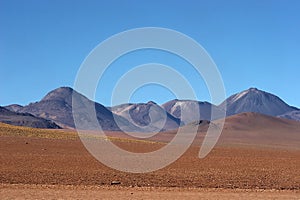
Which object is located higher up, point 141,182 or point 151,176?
point 151,176

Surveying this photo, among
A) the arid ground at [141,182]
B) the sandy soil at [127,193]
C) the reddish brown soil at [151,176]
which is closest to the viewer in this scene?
the sandy soil at [127,193]

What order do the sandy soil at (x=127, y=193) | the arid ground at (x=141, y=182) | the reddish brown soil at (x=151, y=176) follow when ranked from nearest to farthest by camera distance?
the sandy soil at (x=127, y=193) < the arid ground at (x=141, y=182) < the reddish brown soil at (x=151, y=176)

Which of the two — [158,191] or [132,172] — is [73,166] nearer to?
[132,172]

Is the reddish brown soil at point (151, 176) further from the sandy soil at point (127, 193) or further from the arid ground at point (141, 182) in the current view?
the sandy soil at point (127, 193)

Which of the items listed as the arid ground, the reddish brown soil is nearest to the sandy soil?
the arid ground

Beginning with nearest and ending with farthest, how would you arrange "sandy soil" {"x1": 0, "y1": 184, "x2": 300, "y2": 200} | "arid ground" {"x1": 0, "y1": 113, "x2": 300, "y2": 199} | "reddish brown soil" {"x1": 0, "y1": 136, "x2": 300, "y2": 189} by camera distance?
1. "sandy soil" {"x1": 0, "y1": 184, "x2": 300, "y2": 200}
2. "arid ground" {"x1": 0, "y1": 113, "x2": 300, "y2": 199}
3. "reddish brown soil" {"x1": 0, "y1": 136, "x2": 300, "y2": 189}

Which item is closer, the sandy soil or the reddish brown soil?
the sandy soil

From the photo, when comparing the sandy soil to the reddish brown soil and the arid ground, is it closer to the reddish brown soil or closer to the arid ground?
the arid ground

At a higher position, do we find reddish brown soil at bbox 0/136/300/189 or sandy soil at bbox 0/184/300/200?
reddish brown soil at bbox 0/136/300/189

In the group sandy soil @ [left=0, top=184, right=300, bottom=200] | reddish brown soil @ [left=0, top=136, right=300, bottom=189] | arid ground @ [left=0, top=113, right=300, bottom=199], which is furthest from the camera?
reddish brown soil @ [left=0, top=136, right=300, bottom=189]

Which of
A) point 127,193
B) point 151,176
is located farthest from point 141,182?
point 127,193

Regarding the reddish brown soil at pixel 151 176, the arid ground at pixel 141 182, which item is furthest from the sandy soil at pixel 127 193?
the reddish brown soil at pixel 151 176

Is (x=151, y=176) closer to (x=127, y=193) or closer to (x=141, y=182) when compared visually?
(x=141, y=182)

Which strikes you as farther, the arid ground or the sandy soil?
the arid ground
